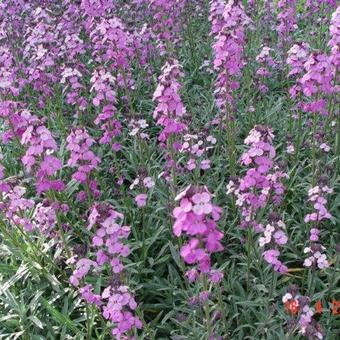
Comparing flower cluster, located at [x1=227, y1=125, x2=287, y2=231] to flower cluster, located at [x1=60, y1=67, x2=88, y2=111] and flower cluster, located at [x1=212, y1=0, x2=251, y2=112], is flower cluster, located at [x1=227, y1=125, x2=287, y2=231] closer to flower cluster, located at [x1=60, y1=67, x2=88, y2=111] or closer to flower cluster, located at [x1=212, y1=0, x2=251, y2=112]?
flower cluster, located at [x1=212, y1=0, x2=251, y2=112]

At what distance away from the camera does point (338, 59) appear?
484 centimetres

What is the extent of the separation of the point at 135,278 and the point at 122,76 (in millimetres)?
2308

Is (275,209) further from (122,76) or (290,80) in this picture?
(290,80)

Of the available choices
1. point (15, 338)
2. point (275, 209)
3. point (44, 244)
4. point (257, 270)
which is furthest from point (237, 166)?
point (15, 338)

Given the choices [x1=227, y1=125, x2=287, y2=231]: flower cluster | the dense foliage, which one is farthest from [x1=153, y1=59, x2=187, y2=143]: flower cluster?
[x1=227, y1=125, x2=287, y2=231]: flower cluster

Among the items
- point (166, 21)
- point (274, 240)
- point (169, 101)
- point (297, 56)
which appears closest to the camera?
point (274, 240)

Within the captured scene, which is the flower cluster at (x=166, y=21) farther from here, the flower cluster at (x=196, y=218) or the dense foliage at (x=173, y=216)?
the flower cluster at (x=196, y=218)

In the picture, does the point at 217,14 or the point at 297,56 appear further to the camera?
the point at 217,14

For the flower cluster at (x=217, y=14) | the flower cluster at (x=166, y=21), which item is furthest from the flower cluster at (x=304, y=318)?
the flower cluster at (x=166, y=21)

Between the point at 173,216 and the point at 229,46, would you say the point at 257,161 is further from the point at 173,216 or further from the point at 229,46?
the point at 229,46

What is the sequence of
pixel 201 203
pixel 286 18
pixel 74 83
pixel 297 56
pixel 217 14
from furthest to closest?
A: pixel 286 18 → pixel 217 14 → pixel 74 83 → pixel 297 56 → pixel 201 203

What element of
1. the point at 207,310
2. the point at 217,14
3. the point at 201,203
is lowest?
the point at 207,310

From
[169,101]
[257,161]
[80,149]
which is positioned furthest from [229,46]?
[80,149]

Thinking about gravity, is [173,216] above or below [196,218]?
below
